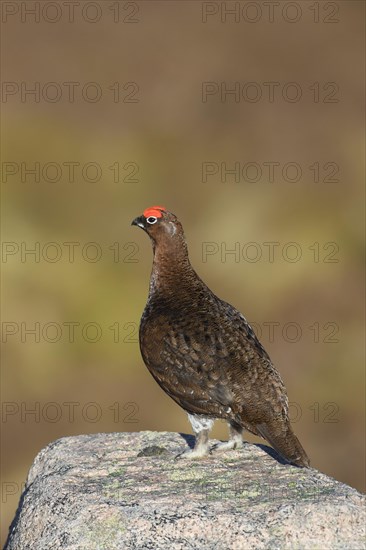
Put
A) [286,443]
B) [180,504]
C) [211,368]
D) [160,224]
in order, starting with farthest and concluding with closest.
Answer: [160,224] < [211,368] < [286,443] < [180,504]

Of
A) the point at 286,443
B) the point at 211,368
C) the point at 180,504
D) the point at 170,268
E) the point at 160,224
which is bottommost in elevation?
the point at 180,504

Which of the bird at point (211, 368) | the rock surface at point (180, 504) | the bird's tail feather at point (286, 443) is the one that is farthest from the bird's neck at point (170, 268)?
the bird's tail feather at point (286, 443)

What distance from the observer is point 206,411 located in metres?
9.93

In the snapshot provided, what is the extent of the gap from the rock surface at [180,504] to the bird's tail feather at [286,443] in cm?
10

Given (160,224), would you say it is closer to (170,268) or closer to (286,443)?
(170,268)

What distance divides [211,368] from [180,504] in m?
1.92

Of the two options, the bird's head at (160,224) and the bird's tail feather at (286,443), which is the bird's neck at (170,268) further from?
the bird's tail feather at (286,443)

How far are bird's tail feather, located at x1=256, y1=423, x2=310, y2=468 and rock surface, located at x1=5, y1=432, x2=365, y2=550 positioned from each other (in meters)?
0.10

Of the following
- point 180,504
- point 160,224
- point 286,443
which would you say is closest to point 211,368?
point 286,443

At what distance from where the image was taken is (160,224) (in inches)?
428

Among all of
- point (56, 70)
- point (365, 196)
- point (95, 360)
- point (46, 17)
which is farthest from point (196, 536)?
point (46, 17)

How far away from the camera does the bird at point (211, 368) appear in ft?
31.6

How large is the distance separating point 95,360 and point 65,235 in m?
3.73

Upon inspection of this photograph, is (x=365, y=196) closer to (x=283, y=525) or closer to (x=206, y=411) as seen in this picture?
(x=206, y=411)
